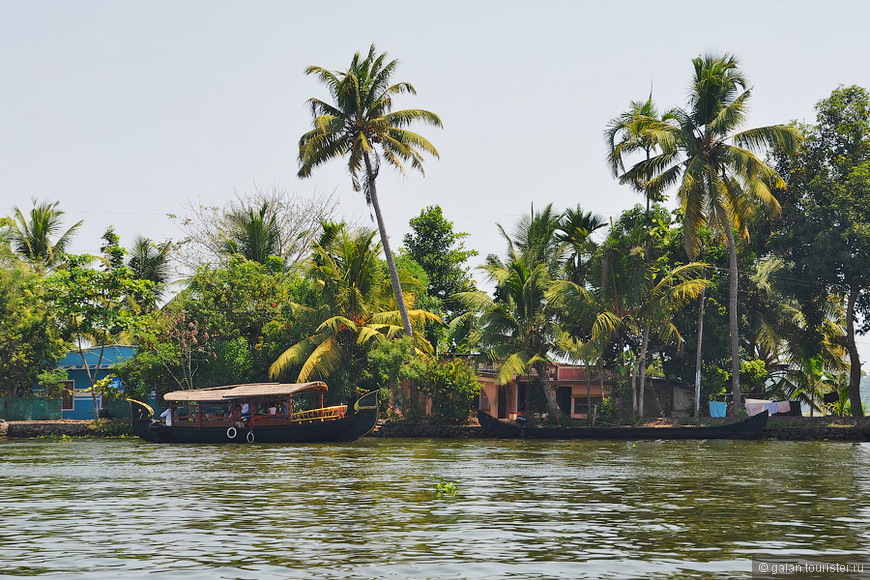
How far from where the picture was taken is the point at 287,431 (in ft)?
106

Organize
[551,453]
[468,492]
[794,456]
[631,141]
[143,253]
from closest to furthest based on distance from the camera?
[468,492], [794,456], [551,453], [631,141], [143,253]

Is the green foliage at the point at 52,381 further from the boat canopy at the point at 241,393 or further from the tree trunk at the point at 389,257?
the tree trunk at the point at 389,257

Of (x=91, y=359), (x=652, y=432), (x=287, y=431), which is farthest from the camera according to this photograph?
(x=91, y=359)

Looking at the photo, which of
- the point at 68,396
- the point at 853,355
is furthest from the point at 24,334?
the point at 853,355

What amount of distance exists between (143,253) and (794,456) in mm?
32514

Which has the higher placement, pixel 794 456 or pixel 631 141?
pixel 631 141

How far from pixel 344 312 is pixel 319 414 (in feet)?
22.4

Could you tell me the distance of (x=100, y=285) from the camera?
128 feet

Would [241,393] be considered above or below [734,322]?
below

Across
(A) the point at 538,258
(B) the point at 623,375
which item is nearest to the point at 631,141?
(A) the point at 538,258

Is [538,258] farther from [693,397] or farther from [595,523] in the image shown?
[595,523]

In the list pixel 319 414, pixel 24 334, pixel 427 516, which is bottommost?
pixel 427 516

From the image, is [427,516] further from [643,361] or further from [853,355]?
[853,355]

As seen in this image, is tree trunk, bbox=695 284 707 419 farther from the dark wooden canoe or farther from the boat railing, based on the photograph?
the boat railing
